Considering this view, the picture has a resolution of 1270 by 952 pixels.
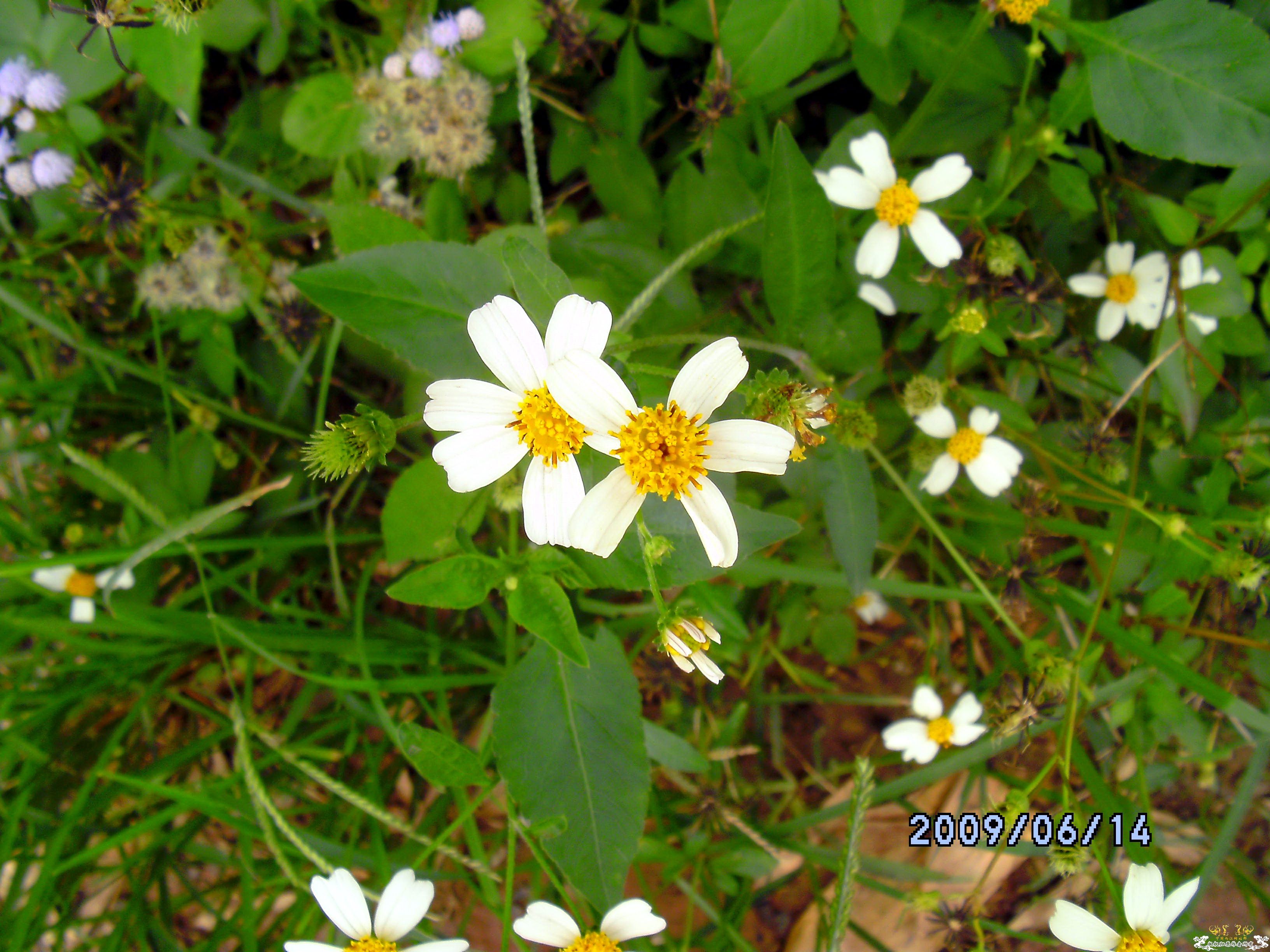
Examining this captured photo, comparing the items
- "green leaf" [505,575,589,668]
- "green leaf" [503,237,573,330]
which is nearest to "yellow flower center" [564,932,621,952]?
"green leaf" [505,575,589,668]

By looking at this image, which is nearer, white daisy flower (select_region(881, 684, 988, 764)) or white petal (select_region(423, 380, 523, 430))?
white petal (select_region(423, 380, 523, 430))

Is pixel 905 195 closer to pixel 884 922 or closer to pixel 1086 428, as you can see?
pixel 1086 428


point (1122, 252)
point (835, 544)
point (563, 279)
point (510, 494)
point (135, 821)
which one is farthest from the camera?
point (135, 821)

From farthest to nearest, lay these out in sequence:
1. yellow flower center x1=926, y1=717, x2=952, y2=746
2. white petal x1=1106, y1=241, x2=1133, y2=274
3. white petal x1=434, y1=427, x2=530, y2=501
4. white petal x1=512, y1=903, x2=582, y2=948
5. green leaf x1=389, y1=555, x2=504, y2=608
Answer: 1. yellow flower center x1=926, y1=717, x2=952, y2=746
2. white petal x1=1106, y1=241, x2=1133, y2=274
3. white petal x1=512, y1=903, x2=582, y2=948
4. green leaf x1=389, y1=555, x2=504, y2=608
5. white petal x1=434, y1=427, x2=530, y2=501

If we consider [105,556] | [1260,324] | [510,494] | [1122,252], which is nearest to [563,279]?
[510,494]

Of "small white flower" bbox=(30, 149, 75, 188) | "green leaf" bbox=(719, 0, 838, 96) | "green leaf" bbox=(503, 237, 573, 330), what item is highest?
"small white flower" bbox=(30, 149, 75, 188)

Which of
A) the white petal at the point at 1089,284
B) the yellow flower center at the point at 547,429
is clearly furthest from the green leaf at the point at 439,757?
the white petal at the point at 1089,284

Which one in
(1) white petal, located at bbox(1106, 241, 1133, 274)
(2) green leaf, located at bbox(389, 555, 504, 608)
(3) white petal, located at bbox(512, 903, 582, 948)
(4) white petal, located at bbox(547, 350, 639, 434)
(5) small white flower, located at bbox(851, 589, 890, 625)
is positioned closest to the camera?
(4) white petal, located at bbox(547, 350, 639, 434)

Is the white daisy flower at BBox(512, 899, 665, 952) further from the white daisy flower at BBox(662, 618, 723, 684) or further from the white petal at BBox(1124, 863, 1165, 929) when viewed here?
the white petal at BBox(1124, 863, 1165, 929)
